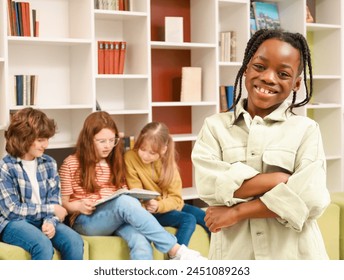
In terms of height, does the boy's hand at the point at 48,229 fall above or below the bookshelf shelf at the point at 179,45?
below

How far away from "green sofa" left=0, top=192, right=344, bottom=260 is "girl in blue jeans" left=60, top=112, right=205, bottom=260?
6 centimetres

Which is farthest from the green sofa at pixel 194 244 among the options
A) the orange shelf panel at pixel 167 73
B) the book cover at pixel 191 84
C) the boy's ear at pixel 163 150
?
the orange shelf panel at pixel 167 73

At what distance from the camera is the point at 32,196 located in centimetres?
266

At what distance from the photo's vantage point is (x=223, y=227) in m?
1.10

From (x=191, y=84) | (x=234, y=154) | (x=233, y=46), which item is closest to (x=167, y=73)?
(x=191, y=84)

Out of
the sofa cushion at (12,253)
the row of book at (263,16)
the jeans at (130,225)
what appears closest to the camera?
the sofa cushion at (12,253)

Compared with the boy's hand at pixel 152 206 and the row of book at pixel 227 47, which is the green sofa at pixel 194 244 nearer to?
the boy's hand at pixel 152 206

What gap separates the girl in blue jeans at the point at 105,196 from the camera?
275 cm

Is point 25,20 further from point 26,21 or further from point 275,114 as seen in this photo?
point 275,114

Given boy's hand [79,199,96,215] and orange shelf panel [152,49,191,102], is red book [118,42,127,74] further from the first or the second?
boy's hand [79,199,96,215]

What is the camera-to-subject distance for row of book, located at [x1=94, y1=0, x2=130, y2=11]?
333cm

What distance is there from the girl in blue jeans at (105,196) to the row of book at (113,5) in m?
0.71

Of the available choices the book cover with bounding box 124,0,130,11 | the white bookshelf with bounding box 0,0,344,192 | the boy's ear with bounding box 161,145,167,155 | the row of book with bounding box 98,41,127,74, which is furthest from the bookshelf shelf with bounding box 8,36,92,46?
the boy's ear with bounding box 161,145,167,155

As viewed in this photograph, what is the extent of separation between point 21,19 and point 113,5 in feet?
1.78
